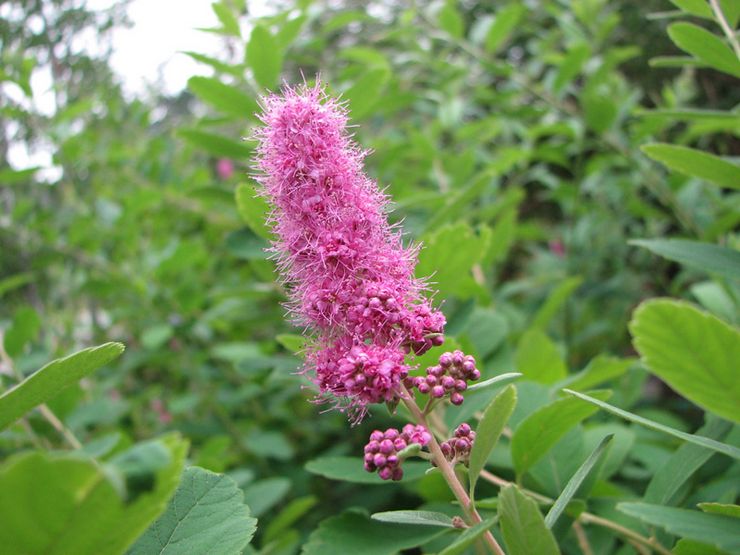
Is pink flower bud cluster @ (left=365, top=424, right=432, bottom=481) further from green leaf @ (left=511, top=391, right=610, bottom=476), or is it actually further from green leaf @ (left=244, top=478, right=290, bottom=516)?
green leaf @ (left=244, top=478, right=290, bottom=516)

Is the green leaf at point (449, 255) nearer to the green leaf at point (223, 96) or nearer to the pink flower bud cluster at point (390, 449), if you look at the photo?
the pink flower bud cluster at point (390, 449)

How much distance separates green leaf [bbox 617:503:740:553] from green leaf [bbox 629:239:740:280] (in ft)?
1.92

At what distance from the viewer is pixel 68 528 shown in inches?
27.6

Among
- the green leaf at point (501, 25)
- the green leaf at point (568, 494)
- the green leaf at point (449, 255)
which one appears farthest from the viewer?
the green leaf at point (501, 25)

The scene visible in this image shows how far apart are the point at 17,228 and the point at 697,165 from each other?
363cm

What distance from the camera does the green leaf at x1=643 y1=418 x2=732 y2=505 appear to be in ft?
3.83

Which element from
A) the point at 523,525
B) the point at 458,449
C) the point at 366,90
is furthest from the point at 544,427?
the point at 366,90

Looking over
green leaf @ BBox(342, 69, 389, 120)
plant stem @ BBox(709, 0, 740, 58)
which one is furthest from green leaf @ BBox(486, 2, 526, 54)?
plant stem @ BBox(709, 0, 740, 58)

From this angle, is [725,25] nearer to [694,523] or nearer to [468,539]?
[694,523]

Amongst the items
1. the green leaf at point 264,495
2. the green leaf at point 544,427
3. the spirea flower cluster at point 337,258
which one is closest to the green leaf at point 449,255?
the spirea flower cluster at point 337,258

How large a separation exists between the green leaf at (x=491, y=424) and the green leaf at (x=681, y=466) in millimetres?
420

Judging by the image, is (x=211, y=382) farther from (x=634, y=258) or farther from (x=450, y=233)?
(x=634, y=258)

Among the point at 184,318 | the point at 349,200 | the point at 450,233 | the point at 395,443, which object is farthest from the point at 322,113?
the point at 184,318

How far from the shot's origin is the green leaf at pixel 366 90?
2020 mm
